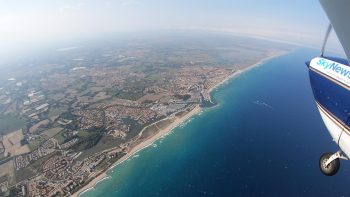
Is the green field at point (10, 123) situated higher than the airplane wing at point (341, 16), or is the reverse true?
the airplane wing at point (341, 16)

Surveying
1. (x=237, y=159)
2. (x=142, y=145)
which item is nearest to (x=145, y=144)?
(x=142, y=145)

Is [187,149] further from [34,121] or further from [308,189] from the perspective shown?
[34,121]

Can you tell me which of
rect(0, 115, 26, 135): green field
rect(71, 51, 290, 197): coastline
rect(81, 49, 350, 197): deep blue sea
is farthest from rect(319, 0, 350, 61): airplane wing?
rect(0, 115, 26, 135): green field

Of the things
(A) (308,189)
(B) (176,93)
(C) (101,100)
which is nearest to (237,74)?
(B) (176,93)

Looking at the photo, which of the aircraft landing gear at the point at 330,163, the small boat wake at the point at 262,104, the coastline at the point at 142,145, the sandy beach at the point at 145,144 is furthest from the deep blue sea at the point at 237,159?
the aircraft landing gear at the point at 330,163

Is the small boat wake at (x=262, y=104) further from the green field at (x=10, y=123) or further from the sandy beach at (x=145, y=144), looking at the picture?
the green field at (x=10, y=123)

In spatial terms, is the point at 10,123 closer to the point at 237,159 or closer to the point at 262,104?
the point at 237,159
